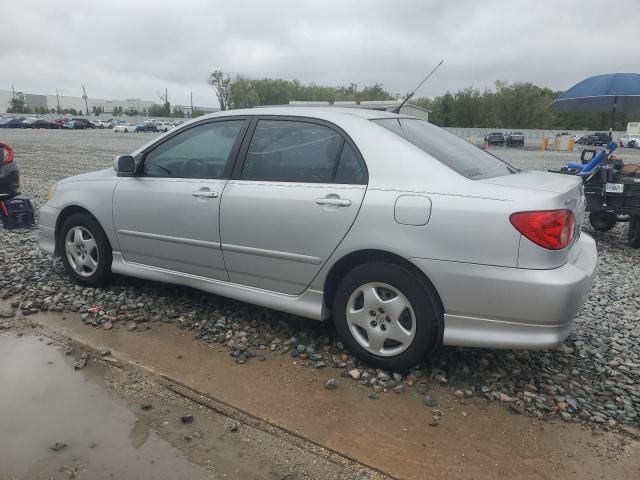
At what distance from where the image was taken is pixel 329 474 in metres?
2.37

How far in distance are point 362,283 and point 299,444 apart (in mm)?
1020

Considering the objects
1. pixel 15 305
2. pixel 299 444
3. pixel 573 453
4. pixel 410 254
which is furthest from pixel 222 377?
pixel 15 305

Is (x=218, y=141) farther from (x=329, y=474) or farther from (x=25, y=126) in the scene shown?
(x=25, y=126)

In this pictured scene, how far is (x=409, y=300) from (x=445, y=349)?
29.2 inches

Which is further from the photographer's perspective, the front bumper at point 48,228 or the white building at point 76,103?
the white building at point 76,103

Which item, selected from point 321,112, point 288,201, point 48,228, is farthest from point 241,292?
point 48,228

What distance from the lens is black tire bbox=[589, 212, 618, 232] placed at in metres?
7.63

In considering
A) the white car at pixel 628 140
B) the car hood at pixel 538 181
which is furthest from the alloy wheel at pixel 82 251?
the white car at pixel 628 140

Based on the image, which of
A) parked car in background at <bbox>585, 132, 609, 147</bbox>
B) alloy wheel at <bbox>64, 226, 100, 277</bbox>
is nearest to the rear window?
alloy wheel at <bbox>64, 226, 100, 277</bbox>

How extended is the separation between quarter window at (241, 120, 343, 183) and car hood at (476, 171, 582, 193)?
1.01 meters

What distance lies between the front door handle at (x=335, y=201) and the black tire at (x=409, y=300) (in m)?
0.40

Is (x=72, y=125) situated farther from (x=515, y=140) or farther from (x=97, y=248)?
(x=97, y=248)

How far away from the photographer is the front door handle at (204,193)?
3.68 meters

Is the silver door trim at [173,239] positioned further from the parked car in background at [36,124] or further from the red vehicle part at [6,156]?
the parked car in background at [36,124]
